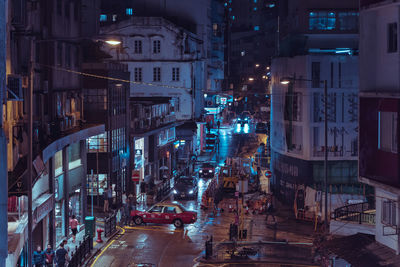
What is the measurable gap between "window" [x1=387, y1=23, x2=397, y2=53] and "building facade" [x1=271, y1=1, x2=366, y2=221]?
22064 mm

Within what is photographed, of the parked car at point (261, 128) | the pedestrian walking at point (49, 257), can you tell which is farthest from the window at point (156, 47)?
the pedestrian walking at point (49, 257)

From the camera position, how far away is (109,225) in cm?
3650

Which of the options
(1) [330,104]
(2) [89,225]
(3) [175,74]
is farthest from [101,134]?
(3) [175,74]

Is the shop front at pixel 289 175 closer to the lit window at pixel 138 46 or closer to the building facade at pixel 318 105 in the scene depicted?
the building facade at pixel 318 105

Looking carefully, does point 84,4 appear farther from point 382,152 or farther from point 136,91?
point 136,91

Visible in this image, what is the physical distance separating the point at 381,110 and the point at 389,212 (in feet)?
13.0

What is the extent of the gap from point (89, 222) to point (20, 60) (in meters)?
11.1

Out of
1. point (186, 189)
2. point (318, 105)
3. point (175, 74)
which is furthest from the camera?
point (175, 74)

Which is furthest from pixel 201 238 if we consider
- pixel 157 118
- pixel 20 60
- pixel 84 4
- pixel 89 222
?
pixel 157 118

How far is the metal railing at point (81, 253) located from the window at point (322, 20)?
28002 millimetres

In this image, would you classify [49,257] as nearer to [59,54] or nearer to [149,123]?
[59,54]

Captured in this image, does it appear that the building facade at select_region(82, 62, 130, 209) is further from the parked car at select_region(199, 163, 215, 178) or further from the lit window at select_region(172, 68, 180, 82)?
the lit window at select_region(172, 68, 180, 82)

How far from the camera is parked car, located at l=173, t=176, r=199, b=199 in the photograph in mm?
50844

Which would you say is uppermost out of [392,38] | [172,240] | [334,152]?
[392,38]
